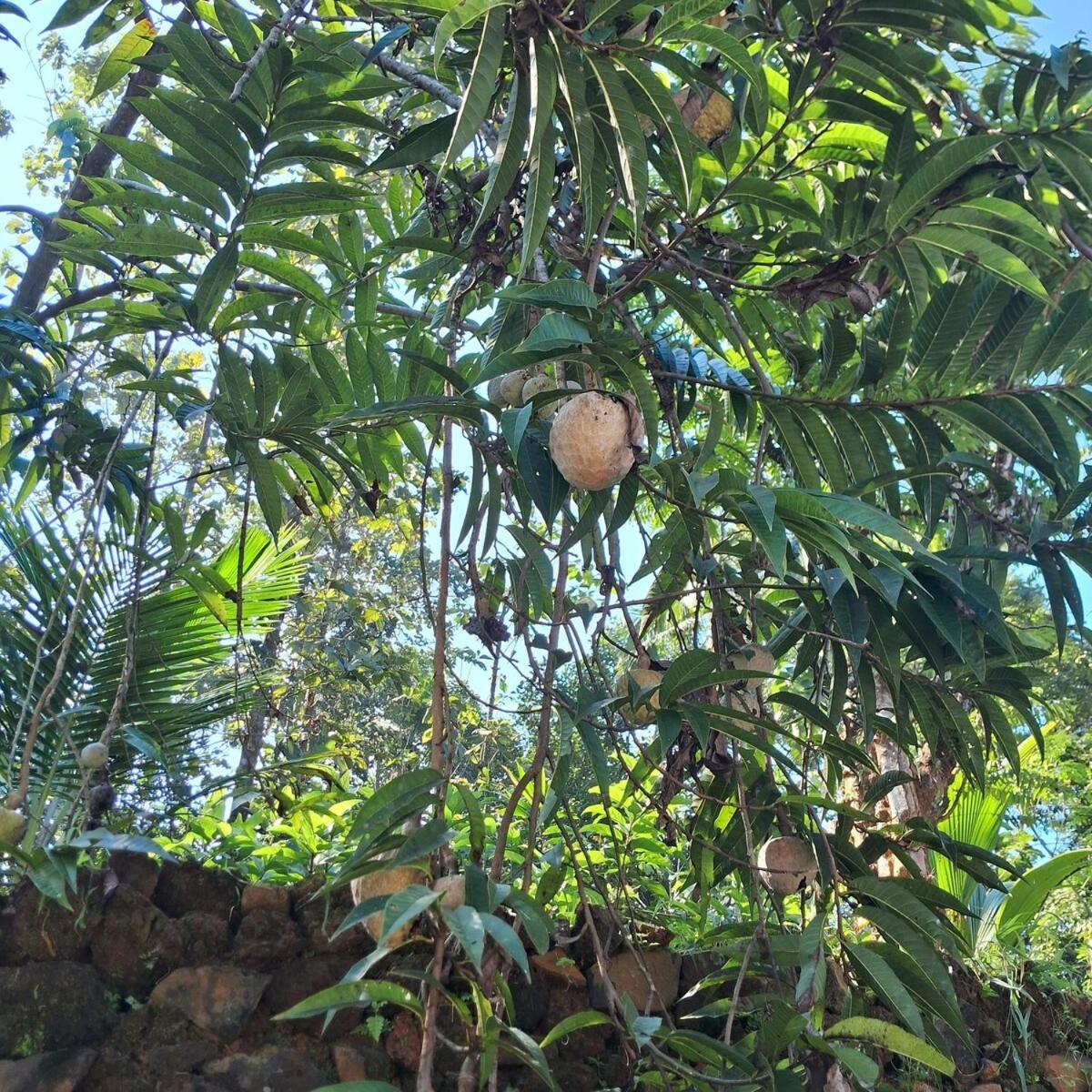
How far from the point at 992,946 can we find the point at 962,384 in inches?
79.7

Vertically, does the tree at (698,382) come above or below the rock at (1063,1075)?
above

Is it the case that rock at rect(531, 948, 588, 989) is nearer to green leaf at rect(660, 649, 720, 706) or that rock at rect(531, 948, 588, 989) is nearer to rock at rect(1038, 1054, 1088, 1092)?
green leaf at rect(660, 649, 720, 706)

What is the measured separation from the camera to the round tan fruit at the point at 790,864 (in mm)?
1740

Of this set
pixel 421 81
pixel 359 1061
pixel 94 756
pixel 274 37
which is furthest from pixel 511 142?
pixel 359 1061

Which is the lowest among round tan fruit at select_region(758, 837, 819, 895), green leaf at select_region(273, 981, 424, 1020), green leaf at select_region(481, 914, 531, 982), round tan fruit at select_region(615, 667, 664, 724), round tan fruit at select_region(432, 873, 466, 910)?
green leaf at select_region(273, 981, 424, 1020)

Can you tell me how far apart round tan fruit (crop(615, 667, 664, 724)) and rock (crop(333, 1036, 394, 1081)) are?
85 cm

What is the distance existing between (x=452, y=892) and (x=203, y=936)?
111 cm

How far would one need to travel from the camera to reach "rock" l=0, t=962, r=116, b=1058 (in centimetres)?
190

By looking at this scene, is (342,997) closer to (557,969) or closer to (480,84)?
(480,84)

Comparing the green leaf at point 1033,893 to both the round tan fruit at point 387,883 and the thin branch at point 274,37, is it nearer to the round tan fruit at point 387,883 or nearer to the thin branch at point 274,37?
the round tan fruit at point 387,883

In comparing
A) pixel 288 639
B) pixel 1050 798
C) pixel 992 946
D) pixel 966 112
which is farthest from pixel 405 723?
pixel 966 112

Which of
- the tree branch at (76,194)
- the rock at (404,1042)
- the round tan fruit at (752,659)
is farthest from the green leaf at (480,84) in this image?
the tree branch at (76,194)

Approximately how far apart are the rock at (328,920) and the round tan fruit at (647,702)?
2.53 feet

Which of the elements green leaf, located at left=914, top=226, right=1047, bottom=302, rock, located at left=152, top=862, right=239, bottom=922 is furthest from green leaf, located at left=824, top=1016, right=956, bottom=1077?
rock, located at left=152, top=862, right=239, bottom=922
